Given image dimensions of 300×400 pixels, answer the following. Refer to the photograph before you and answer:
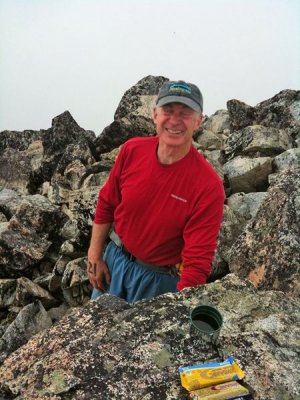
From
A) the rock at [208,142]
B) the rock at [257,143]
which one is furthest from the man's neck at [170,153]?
the rock at [208,142]

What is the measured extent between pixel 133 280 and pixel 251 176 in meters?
7.92

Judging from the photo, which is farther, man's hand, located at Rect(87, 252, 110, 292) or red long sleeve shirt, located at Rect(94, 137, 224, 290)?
man's hand, located at Rect(87, 252, 110, 292)

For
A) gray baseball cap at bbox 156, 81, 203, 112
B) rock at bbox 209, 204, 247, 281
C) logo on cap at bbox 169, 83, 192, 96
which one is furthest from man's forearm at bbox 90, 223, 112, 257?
rock at bbox 209, 204, 247, 281

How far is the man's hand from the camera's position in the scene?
625cm

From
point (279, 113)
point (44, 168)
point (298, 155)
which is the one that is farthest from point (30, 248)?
point (279, 113)

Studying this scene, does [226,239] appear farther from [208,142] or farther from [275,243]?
[208,142]

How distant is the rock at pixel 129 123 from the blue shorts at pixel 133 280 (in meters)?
11.8

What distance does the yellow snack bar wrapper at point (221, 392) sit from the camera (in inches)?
119

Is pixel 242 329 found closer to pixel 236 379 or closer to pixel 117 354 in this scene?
pixel 236 379

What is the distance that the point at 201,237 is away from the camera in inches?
192

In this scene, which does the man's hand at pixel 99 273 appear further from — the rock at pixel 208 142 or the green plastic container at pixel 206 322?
the rock at pixel 208 142

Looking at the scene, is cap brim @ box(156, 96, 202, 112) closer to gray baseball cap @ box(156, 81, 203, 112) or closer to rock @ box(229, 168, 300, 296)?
gray baseball cap @ box(156, 81, 203, 112)

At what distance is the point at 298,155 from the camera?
1225 cm

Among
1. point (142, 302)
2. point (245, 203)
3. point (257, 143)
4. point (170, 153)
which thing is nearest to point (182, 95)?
point (170, 153)
